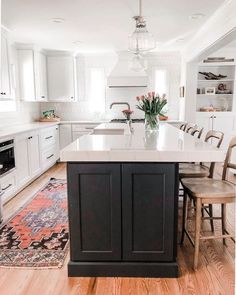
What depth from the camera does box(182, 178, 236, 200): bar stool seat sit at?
2.01 metres

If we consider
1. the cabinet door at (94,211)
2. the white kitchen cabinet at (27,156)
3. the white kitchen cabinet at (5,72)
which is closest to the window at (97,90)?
the white kitchen cabinet at (27,156)

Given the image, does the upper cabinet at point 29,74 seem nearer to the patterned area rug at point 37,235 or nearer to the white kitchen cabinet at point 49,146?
the white kitchen cabinet at point 49,146

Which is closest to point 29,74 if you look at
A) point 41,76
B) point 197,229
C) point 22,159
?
point 41,76

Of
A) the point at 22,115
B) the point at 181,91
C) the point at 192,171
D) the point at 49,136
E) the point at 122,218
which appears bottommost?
the point at 122,218

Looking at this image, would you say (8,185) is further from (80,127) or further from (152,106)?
(80,127)

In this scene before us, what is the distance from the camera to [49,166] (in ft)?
18.0

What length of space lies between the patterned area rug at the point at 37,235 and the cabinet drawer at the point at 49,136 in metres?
1.49

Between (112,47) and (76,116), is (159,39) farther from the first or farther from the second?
(76,116)

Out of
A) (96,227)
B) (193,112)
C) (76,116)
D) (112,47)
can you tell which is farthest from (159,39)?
(96,227)

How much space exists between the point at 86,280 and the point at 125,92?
5108mm

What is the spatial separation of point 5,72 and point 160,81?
368 cm

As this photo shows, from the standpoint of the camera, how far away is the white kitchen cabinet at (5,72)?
155 inches

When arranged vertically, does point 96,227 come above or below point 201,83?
below

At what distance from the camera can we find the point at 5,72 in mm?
4059
